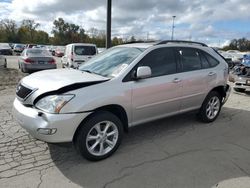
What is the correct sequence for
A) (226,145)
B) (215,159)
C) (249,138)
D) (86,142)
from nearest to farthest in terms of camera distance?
(86,142) → (215,159) → (226,145) → (249,138)

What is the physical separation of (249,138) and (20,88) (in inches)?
168

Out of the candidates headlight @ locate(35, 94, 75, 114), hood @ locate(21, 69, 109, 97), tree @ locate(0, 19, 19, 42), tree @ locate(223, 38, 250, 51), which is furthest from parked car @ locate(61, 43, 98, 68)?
tree @ locate(0, 19, 19, 42)

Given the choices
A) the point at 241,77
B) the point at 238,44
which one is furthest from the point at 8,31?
the point at 241,77

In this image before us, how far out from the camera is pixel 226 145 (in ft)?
14.7

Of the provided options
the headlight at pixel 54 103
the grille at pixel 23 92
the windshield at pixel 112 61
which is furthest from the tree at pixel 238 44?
the headlight at pixel 54 103

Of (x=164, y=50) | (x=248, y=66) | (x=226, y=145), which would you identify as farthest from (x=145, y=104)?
(x=248, y=66)

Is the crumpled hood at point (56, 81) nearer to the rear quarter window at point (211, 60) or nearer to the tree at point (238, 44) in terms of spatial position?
the rear quarter window at point (211, 60)

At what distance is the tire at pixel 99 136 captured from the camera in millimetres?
3578

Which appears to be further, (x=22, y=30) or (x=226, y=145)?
(x=22, y=30)

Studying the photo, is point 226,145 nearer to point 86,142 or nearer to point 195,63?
point 195,63

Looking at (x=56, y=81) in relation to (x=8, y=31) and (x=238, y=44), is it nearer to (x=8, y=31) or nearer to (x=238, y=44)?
(x=238, y=44)

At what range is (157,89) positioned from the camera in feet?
14.3

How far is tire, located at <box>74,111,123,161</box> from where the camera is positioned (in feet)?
11.7

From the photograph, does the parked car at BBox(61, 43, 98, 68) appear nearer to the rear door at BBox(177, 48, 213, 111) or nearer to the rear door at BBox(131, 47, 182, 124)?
the rear door at BBox(177, 48, 213, 111)
